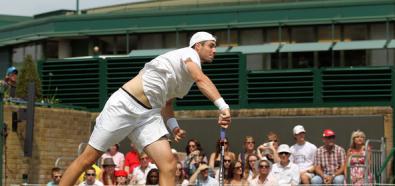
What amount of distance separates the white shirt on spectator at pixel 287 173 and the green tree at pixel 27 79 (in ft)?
31.1

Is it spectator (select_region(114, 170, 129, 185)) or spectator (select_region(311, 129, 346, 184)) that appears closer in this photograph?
spectator (select_region(114, 170, 129, 185))

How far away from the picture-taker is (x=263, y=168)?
18469 millimetres

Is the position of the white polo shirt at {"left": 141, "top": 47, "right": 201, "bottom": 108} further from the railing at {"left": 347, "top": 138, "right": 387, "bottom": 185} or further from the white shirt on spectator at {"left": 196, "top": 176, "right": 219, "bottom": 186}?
the railing at {"left": 347, "top": 138, "right": 387, "bottom": 185}

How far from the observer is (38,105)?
24922 millimetres

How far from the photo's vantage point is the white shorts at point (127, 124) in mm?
11242

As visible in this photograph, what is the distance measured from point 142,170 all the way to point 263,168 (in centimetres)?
277

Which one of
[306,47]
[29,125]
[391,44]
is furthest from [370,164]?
[306,47]

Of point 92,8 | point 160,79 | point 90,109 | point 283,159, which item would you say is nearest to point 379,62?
point 90,109

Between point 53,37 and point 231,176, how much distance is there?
14.9 metres

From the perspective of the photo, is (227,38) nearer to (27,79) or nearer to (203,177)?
(27,79)

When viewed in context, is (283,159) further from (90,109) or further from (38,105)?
(90,109)

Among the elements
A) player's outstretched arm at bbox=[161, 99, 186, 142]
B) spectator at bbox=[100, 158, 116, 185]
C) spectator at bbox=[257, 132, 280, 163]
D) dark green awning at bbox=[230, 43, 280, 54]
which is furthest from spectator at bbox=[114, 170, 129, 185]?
dark green awning at bbox=[230, 43, 280, 54]

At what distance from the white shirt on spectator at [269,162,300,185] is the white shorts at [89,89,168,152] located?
7.98 meters

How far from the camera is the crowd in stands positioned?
737 inches
